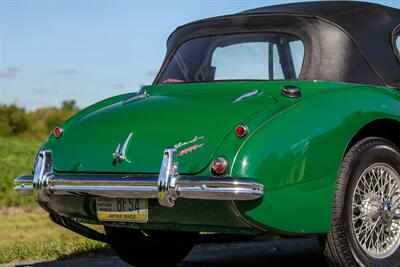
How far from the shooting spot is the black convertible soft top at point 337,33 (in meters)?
4.99

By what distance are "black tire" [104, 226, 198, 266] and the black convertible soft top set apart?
1347mm

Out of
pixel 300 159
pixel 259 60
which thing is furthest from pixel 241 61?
pixel 300 159

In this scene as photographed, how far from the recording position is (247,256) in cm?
649

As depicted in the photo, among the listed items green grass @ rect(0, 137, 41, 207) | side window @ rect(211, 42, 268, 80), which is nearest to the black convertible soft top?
side window @ rect(211, 42, 268, 80)

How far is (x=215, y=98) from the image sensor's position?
4.76 m

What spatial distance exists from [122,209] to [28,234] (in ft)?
24.0

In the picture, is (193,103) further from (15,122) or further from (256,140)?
(15,122)

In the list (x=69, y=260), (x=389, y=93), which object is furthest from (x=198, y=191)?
(x=69, y=260)

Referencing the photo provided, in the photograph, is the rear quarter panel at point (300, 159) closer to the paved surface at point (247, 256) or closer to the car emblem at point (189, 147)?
the car emblem at point (189, 147)

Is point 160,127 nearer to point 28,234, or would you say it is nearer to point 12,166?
point 28,234

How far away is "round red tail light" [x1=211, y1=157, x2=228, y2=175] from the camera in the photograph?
13.7 feet

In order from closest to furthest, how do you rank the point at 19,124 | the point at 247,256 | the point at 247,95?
the point at 247,95 < the point at 247,256 < the point at 19,124

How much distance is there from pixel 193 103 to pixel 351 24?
1238 millimetres

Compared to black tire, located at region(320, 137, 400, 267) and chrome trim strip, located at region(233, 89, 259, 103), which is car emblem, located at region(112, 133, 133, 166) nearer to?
chrome trim strip, located at region(233, 89, 259, 103)
